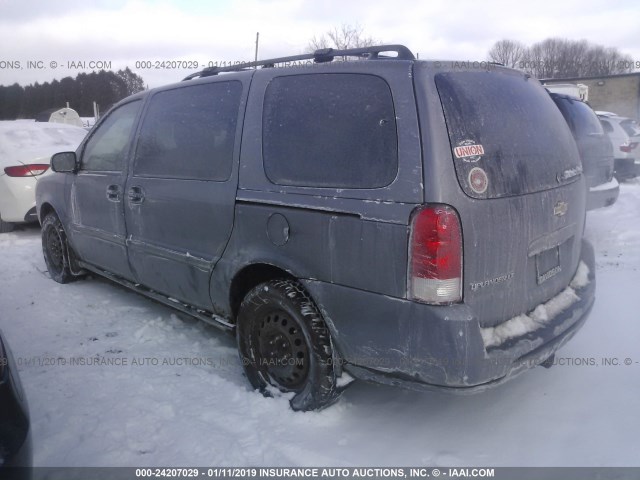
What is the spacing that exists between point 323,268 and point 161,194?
1.50m

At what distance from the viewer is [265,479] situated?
243cm

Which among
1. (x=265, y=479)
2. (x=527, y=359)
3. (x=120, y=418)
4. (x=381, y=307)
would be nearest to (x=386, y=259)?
(x=381, y=307)

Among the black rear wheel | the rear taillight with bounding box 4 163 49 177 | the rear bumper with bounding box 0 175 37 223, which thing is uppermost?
the rear taillight with bounding box 4 163 49 177

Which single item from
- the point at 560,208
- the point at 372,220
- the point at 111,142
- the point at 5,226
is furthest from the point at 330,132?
the point at 5,226

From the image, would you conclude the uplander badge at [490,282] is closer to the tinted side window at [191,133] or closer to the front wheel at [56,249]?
the tinted side window at [191,133]

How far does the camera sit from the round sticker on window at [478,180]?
7.43 ft

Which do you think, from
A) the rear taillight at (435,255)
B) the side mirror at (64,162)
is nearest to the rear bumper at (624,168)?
the rear taillight at (435,255)

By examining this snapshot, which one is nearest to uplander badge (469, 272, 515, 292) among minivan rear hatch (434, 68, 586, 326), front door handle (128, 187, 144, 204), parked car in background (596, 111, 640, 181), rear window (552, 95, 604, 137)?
minivan rear hatch (434, 68, 586, 326)

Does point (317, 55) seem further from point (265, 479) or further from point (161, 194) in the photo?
point (265, 479)

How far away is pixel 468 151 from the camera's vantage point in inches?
89.8

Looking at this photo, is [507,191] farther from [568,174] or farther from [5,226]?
[5,226]

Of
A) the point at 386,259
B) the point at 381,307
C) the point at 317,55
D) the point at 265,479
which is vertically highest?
the point at 317,55

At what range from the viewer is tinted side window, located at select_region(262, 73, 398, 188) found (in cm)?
233

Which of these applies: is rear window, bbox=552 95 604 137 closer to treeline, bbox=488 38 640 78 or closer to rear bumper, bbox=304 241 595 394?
rear bumper, bbox=304 241 595 394
